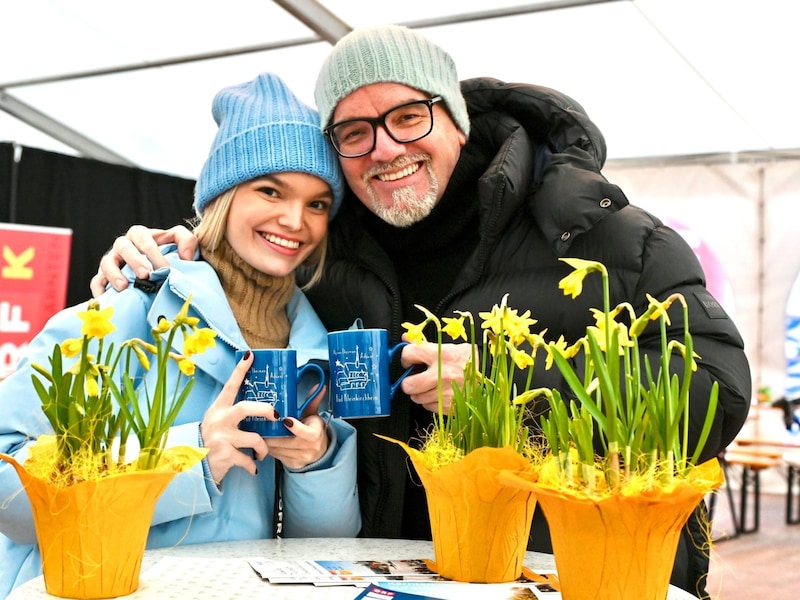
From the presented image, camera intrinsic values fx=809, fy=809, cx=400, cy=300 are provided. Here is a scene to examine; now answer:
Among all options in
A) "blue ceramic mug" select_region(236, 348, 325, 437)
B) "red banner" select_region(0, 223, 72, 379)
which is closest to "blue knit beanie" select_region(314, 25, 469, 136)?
"blue ceramic mug" select_region(236, 348, 325, 437)

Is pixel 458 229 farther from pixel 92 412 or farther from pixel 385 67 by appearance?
pixel 92 412

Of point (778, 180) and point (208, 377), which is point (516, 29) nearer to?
point (778, 180)

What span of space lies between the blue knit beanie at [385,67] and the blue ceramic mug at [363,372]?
64 cm

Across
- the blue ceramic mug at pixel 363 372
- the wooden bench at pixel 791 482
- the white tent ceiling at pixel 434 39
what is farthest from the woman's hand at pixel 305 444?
the wooden bench at pixel 791 482

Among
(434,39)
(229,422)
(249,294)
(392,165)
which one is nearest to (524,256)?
(392,165)

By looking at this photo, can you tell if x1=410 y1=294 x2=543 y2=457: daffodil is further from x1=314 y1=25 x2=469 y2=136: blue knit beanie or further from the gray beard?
x1=314 y1=25 x2=469 y2=136: blue knit beanie

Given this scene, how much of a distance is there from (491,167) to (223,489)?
817mm

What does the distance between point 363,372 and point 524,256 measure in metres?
0.52

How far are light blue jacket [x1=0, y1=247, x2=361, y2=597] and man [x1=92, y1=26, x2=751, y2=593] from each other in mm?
113

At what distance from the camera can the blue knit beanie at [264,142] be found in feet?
5.36

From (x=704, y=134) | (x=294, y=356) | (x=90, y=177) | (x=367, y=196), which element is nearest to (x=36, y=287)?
(x=90, y=177)

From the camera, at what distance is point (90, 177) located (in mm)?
6238

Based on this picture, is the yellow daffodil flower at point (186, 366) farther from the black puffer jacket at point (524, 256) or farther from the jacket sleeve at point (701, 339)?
the jacket sleeve at point (701, 339)

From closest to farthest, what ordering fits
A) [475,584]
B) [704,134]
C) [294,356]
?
[475,584]
[294,356]
[704,134]
